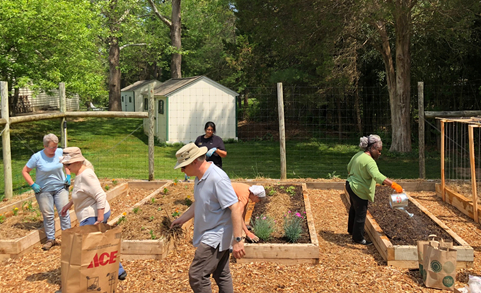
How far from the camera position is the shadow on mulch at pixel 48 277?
554 cm

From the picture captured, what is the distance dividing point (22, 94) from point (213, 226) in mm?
31278

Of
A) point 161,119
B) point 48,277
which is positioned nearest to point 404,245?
point 48,277

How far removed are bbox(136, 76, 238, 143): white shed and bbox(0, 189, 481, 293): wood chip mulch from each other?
14.7m

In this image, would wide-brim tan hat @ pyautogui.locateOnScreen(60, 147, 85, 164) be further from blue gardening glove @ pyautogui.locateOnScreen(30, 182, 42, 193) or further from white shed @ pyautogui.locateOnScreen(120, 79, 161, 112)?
white shed @ pyautogui.locateOnScreen(120, 79, 161, 112)

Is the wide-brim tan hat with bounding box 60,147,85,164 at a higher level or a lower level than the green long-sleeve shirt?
higher

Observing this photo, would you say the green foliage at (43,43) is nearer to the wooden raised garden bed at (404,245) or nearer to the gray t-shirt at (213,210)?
the wooden raised garden bed at (404,245)

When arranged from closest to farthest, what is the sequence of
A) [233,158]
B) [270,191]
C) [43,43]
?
[270,191]
[43,43]
[233,158]

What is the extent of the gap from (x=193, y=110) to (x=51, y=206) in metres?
15.4

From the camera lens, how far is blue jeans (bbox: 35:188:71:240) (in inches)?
254

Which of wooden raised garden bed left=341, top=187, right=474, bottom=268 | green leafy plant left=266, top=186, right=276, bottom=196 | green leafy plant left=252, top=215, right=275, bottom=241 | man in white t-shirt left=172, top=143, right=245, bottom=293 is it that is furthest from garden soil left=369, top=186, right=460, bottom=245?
man in white t-shirt left=172, top=143, right=245, bottom=293

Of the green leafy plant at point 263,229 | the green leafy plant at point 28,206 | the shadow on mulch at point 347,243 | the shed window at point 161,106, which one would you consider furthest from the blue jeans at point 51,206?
the shed window at point 161,106

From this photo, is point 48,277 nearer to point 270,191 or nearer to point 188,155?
point 188,155

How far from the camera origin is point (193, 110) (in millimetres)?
21719

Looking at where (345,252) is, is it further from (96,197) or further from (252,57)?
(252,57)
